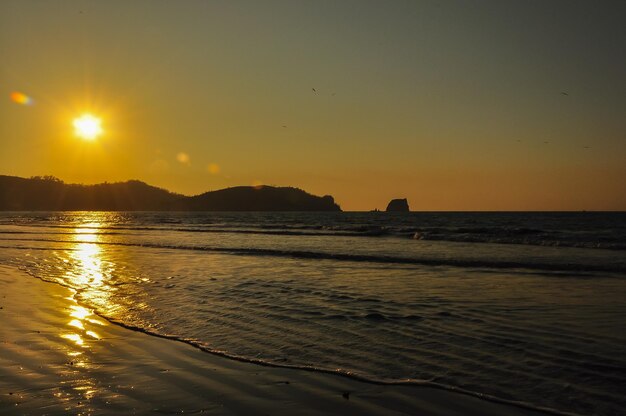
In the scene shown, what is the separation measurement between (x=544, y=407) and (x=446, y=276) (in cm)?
1266

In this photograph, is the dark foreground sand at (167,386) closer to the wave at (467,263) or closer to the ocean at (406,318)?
the ocean at (406,318)

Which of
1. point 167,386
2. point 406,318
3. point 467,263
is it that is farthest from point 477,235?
point 167,386

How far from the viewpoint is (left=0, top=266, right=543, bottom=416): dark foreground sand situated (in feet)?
18.0

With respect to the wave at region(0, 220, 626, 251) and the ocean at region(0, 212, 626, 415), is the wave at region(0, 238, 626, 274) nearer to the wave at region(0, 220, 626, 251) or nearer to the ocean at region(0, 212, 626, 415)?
the ocean at region(0, 212, 626, 415)

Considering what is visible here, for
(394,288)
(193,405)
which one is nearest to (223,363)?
(193,405)

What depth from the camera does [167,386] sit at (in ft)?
20.3

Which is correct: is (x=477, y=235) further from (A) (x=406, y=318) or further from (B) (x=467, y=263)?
(A) (x=406, y=318)

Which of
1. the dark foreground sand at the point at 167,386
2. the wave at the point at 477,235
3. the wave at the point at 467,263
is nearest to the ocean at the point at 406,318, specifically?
the wave at the point at 467,263

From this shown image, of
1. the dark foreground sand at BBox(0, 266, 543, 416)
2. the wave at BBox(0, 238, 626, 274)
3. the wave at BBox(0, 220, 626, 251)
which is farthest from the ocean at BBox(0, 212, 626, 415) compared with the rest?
the wave at BBox(0, 220, 626, 251)

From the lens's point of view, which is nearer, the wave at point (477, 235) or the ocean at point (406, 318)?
the ocean at point (406, 318)

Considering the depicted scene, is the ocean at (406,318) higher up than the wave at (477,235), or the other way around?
the wave at (477,235)

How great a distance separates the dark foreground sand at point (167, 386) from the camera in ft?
18.0

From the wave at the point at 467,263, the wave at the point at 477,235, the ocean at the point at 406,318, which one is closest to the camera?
the ocean at the point at 406,318

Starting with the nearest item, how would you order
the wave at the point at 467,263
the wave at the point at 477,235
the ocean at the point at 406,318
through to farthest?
the ocean at the point at 406,318, the wave at the point at 467,263, the wave at the point at 477,235
